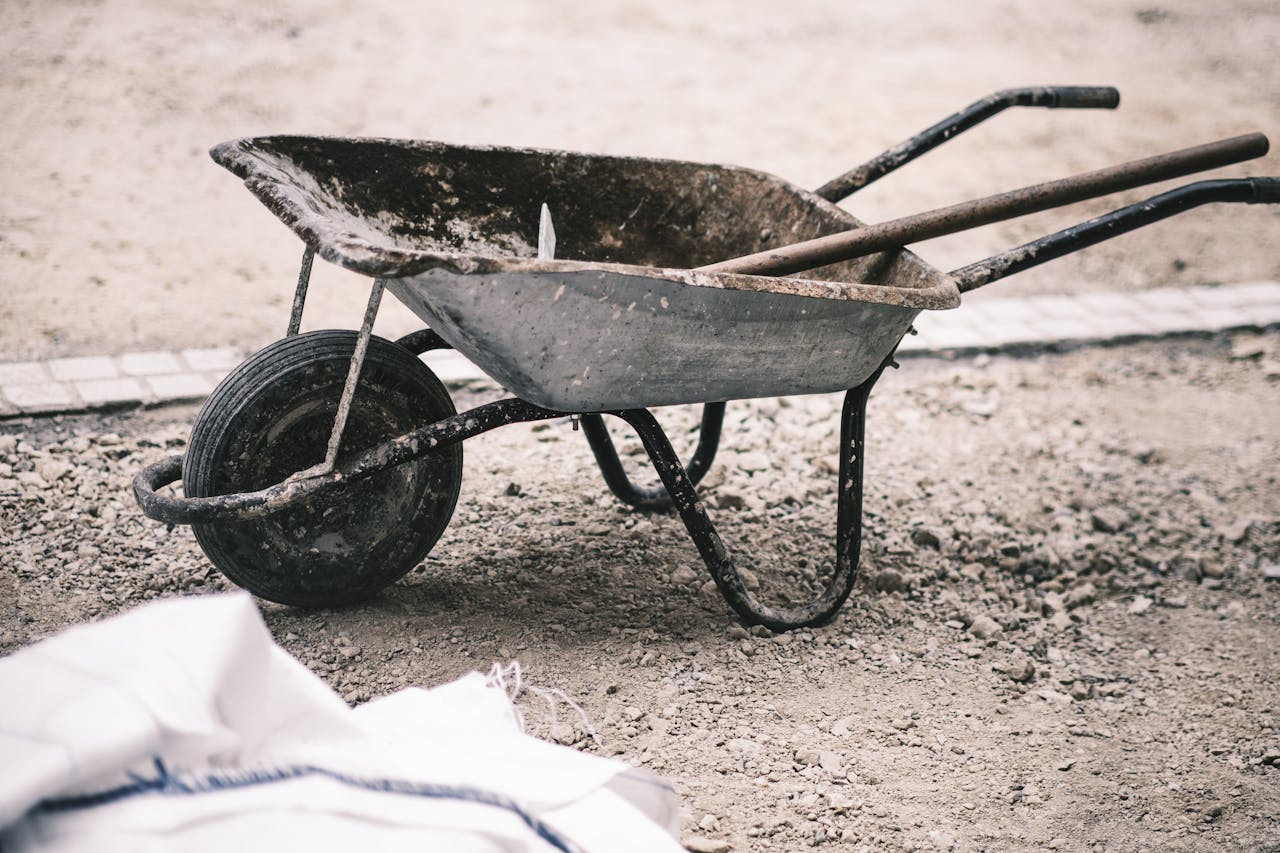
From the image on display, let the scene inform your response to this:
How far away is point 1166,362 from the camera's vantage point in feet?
15.3

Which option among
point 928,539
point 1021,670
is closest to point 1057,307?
point 928,539

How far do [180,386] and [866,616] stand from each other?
7.74 ft

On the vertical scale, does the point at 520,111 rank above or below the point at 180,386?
above

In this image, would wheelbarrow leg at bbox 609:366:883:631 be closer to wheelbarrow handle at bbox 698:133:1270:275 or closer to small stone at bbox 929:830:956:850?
wheelbarrow handle at bbox 698:133:1270:275

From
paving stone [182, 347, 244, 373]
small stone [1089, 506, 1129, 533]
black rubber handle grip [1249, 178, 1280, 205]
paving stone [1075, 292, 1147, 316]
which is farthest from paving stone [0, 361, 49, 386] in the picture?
paving stone [1075, 292, 1147, 316]

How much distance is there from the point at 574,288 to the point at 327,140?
2.95 feet

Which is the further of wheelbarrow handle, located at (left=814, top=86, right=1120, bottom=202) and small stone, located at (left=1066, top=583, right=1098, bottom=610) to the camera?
small stone, located at (left=1066, top=583, right=1098, bottom=610)

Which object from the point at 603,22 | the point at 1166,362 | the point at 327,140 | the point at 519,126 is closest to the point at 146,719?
the point at 327,140

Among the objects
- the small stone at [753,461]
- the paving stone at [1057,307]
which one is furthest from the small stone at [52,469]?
the paving stone at [1057,307]

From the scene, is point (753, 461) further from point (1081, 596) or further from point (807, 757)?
point (807, 757)

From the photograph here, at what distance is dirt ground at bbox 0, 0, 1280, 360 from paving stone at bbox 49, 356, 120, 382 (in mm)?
93

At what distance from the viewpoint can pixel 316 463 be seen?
8.16ft

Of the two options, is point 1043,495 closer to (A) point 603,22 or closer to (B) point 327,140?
(B) point 327,140

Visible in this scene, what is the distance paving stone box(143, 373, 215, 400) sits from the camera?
3.59 meters
